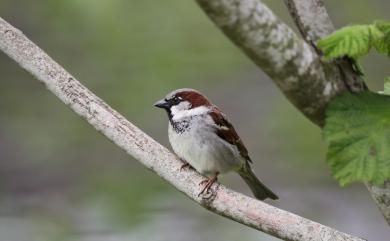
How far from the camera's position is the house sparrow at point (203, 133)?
9.94ft

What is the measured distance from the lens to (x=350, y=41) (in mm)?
2025

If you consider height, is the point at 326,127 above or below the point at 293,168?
above

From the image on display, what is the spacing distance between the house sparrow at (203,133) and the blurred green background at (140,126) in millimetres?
1329

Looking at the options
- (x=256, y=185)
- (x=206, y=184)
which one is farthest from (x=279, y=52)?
(x=256, y=185)

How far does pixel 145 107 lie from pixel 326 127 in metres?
3.12

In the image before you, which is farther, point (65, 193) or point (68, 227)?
point (65, 193)

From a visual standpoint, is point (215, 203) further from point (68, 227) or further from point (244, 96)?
point (244, 96)

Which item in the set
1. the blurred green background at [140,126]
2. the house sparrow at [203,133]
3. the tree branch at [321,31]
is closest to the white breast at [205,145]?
the house sparrow at [203,133]

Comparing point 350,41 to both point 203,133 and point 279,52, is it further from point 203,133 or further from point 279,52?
point 203,133

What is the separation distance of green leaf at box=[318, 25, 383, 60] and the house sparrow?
3.33 feet

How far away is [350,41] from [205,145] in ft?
3.64

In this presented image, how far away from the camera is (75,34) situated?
202 inches

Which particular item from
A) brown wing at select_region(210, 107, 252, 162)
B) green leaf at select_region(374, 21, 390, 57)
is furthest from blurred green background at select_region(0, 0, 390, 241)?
green leaf at select_region(374, 21, 390, 57)

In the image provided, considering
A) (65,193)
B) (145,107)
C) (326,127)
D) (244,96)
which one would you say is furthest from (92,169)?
(326,127)
